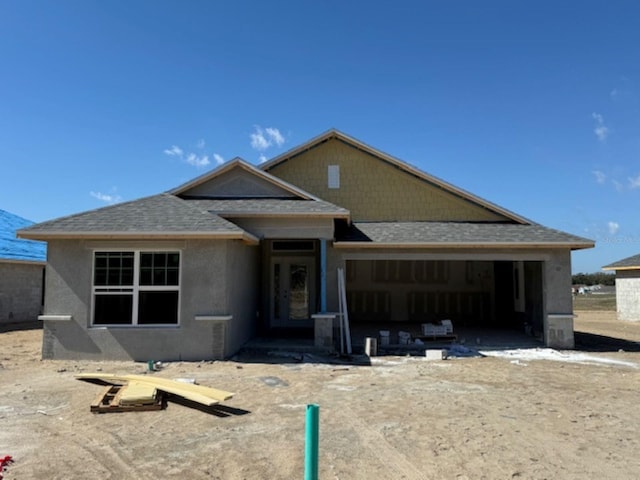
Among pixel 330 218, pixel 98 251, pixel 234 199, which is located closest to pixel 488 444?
pixel 330 218

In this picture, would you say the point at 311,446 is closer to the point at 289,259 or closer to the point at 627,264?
the point at 289,259

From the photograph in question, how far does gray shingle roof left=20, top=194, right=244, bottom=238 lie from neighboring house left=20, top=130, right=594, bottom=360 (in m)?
0.04

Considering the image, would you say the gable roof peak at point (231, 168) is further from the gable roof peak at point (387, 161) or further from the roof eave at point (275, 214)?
the gable roof peak at point (387, 161)

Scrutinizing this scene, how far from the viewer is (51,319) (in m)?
10.9

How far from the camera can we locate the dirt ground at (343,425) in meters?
4.96

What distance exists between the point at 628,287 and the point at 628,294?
1.26 ft

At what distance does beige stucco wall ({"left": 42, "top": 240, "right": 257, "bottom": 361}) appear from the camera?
10914mm

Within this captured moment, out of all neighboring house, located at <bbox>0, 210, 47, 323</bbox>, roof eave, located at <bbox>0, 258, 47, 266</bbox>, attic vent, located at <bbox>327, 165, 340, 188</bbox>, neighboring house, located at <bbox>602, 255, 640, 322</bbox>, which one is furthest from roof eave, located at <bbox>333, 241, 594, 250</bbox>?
neighboring house, located at <bbox>602, 255, 640, 322</bbox>

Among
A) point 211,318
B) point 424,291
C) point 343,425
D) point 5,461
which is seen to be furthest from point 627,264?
point 5,461

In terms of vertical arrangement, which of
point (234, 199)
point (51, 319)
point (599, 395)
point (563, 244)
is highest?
point (234, 199)

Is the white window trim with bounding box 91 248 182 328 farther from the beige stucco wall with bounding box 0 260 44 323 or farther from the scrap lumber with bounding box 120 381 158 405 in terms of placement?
the beige stucco wall with bounding box 0 260 44 323

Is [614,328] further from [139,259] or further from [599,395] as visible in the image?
[139,259]

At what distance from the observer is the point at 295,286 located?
53.0ft

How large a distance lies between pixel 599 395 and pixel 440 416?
11.3 ft
